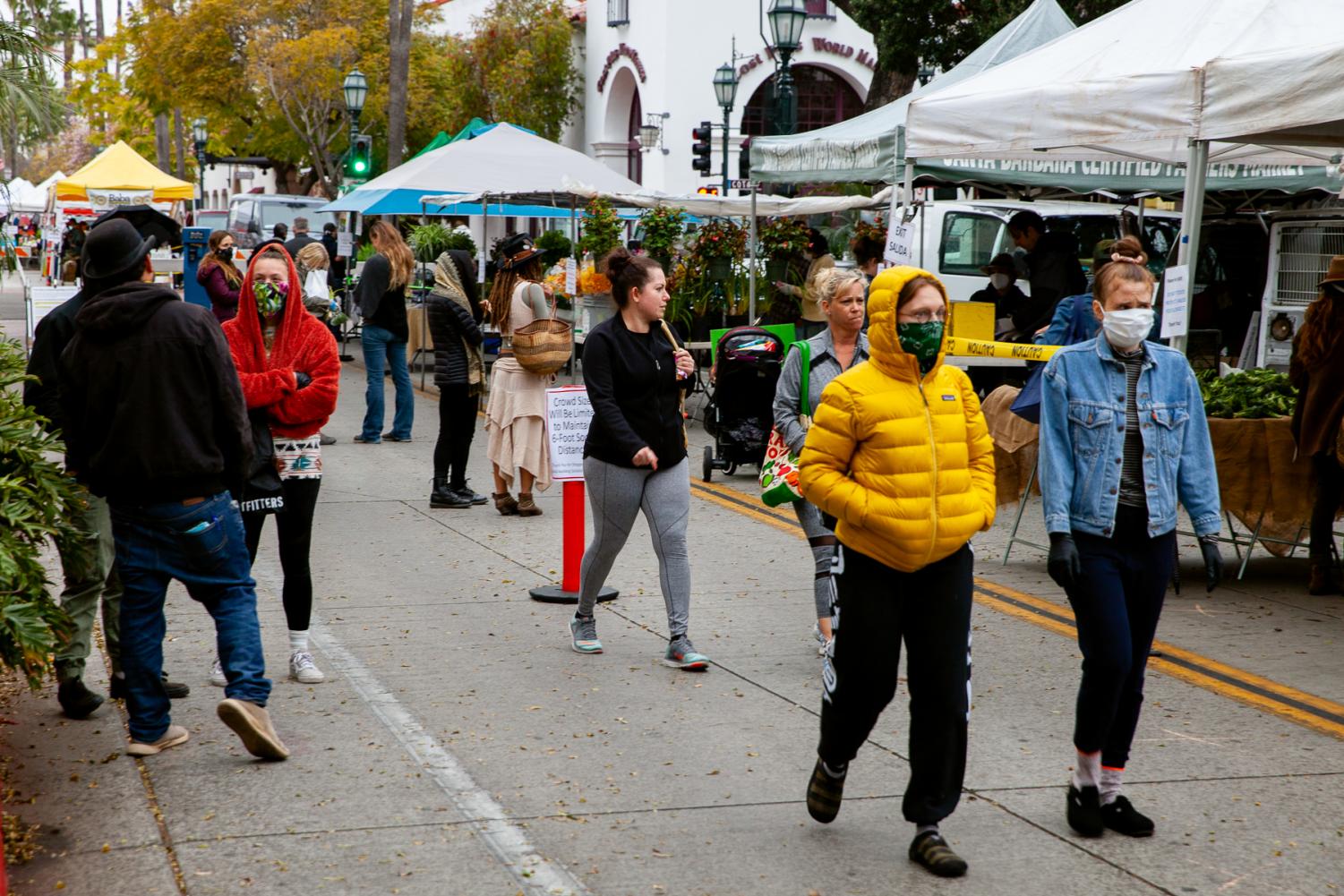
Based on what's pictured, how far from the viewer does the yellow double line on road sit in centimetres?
609

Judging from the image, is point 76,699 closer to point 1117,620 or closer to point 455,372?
point 1117,620

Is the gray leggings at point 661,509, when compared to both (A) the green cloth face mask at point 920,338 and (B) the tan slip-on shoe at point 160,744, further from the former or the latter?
(A) the green cloth face mask at point 920,338

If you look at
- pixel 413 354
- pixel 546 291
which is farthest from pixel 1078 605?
pixel 413 354

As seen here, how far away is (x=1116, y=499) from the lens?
466 centimetres

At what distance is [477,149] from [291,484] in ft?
43.2

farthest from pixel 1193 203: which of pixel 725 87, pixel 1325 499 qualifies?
pixel 725 87

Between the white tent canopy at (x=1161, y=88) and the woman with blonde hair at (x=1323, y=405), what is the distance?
3.34ft

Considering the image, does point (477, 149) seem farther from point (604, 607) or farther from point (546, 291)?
point (604, 607)

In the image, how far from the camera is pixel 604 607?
7914 mm

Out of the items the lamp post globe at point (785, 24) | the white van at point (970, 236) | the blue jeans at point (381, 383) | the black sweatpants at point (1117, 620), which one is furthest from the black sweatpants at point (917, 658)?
the lamp post globe at point (785, 24)

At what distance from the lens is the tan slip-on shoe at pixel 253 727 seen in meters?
5.12

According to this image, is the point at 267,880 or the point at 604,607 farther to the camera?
the point at 604,607

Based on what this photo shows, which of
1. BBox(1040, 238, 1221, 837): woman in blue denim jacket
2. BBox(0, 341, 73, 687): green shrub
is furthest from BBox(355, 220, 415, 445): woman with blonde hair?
BBox(1040, 238, 1221, 837): woman in blue denim jacket

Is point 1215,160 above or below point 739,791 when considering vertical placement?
above
